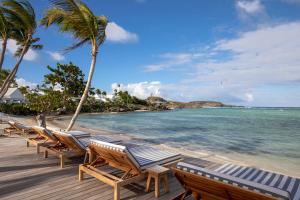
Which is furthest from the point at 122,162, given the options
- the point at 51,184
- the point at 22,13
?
the point at 22,13

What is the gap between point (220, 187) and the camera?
2.28 meters

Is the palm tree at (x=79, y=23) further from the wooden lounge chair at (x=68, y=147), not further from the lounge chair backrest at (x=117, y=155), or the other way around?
the lounge chair backrest at (x=117, y=155)

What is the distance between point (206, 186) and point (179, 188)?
67.4 inches

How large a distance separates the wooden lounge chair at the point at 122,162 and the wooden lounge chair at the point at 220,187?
1.00 meters

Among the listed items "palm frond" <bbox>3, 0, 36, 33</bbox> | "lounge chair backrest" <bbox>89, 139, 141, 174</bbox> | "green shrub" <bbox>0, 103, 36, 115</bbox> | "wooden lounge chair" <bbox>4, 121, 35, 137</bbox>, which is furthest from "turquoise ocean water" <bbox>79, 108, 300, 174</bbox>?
"green shrub" <bbox>0, 103, 36, 115</bbox>

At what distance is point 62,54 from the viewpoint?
8.21 metres

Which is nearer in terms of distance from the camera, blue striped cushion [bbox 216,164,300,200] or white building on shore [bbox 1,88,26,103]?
blue striped cushion [bbox 216,164,300,200]

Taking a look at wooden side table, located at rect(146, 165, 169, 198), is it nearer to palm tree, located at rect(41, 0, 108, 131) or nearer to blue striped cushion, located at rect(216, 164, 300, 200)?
blue striped cushion, located at rect(216, 164, 300, 200)

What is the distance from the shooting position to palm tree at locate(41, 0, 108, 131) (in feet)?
25.6

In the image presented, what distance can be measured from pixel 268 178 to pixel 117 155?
2377 mm

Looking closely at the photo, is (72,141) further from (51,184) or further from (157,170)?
(157,170)

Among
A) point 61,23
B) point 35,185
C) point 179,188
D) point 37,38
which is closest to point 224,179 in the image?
point 179,188

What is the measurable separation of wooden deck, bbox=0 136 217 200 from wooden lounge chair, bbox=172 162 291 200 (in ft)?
3.98

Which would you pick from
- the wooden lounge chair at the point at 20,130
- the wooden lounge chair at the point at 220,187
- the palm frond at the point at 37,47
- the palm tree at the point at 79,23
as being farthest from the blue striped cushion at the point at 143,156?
the palm frond at the point at 37,47
